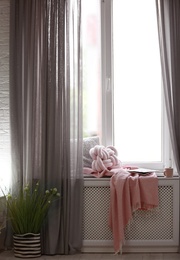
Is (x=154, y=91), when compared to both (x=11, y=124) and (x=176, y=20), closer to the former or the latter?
(x=176, y=20)

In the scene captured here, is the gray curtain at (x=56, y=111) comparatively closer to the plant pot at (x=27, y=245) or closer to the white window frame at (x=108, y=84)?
the plant pot at (x=27, y=245)

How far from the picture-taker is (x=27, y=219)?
6.20 meters

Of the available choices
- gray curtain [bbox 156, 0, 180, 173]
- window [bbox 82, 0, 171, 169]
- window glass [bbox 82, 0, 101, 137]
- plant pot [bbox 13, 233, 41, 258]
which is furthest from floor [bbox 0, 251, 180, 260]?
window glass [bbox 82, 0, 101, 137]

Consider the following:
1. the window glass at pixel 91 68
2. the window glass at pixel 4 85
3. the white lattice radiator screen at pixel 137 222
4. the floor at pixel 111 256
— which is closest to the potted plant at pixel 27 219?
the floor at pixel 111 256

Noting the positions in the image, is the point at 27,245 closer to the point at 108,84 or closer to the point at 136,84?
the point at 108,84

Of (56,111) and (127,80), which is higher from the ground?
(127,80)

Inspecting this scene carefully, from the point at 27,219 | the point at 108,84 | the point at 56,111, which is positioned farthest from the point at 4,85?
the point at 27,219

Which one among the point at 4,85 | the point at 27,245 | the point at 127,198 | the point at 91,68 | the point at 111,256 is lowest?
the point at 111,256

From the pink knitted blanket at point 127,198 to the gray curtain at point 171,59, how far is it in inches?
13.5

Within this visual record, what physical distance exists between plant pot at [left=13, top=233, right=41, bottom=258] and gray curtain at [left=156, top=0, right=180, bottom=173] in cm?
144

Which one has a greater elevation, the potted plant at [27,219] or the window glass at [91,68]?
the window glass at [91,68]

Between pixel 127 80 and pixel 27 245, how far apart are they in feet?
6.02

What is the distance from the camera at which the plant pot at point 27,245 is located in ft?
20.2

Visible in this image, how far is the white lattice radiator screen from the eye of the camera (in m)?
6.32
